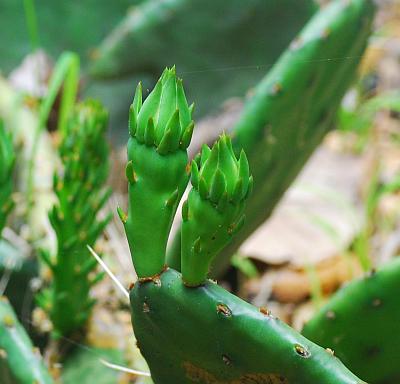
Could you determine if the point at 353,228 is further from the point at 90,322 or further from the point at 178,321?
the point at 178,321

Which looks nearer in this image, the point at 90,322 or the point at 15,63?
the point at 90,322

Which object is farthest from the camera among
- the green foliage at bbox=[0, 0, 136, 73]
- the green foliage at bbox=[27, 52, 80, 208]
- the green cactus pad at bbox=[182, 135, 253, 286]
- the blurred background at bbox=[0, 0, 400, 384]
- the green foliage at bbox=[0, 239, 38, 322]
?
the green foliage at bbox=[0, 0, 136, 73]

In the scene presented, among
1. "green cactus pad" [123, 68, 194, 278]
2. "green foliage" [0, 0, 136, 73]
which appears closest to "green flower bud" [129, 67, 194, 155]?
"green cactus pad" [123, 68, 194, 278]

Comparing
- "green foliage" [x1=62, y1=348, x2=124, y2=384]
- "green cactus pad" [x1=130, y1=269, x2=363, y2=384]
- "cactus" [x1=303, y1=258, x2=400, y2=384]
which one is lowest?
"green foliage" [x1=62, y1=348, x2=124, y2=384]

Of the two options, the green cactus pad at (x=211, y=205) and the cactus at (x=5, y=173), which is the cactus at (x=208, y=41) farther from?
the green cactus pad at (x=211, y=205)

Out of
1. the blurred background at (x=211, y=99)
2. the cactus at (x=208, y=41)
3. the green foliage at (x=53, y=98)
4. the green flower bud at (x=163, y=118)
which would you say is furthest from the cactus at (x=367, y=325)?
the cactus at (x=208, y=41)

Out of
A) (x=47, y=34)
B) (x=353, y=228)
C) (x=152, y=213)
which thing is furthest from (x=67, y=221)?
(x=47, y=34)

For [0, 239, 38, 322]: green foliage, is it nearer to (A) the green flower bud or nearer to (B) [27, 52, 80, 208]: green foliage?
(B) [27, 52, 80, 208]: green foliage
